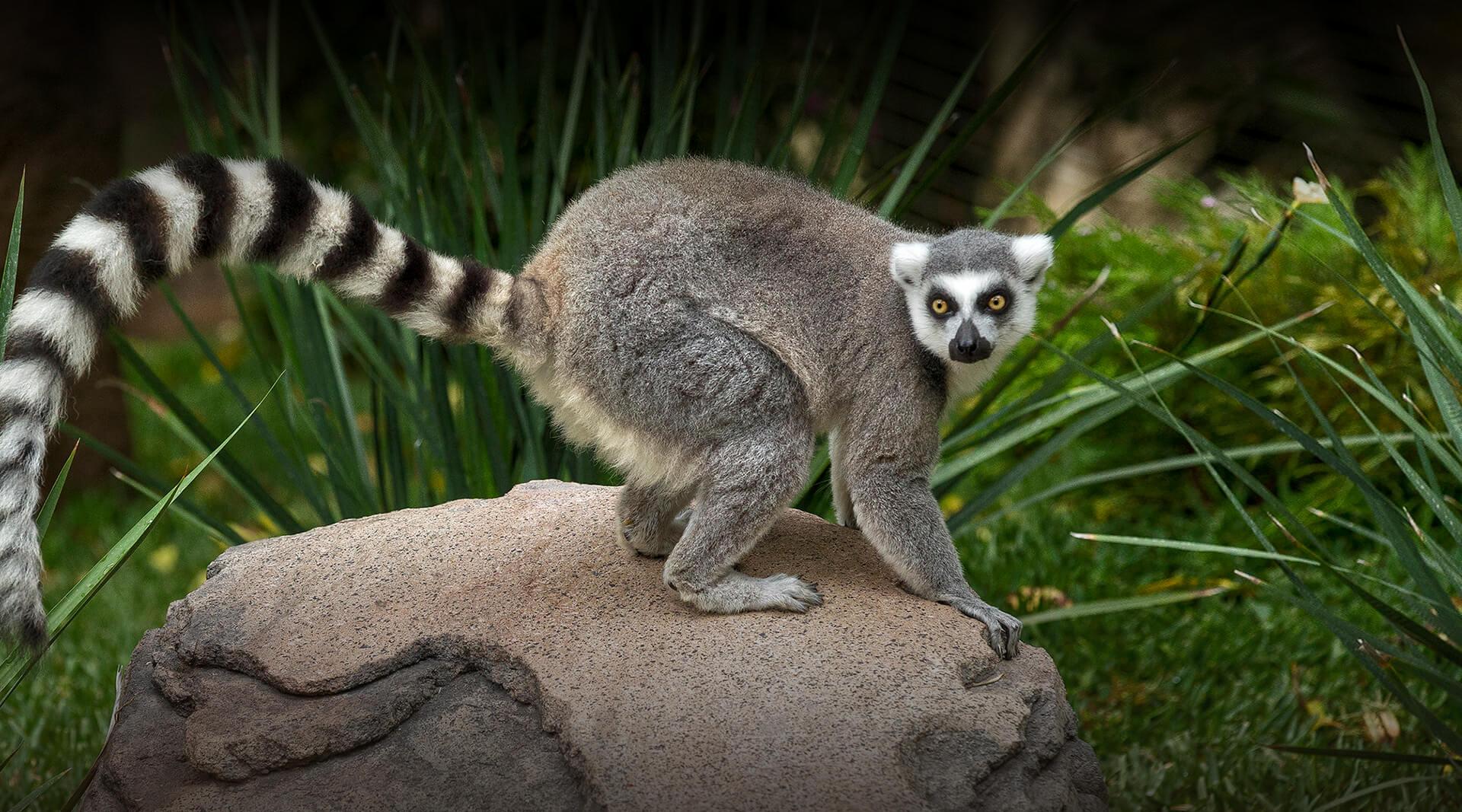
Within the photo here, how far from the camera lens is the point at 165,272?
306cm

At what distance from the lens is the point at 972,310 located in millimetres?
3516

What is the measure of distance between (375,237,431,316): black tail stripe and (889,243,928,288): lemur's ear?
1.28 m

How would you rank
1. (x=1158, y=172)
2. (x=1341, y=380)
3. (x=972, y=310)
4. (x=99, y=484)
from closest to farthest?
(x=972, y=310)
(x=1341, y=380)
(x=99, y=484)
(x=1158, y=172)

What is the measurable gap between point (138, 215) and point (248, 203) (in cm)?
26

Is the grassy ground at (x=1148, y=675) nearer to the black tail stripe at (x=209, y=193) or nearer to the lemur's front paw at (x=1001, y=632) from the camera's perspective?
the lemur's front paw at (x=1001, y=632)

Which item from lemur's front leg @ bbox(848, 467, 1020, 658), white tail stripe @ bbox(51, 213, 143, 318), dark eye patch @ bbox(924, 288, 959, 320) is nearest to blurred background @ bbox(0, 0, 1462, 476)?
dark eye patch @ bbox(924, 288, 959, 320)

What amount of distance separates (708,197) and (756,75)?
1.31 meters

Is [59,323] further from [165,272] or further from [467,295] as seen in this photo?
[467,295]

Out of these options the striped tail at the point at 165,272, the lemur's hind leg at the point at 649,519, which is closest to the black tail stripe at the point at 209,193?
the striped tail at the point at 165,272

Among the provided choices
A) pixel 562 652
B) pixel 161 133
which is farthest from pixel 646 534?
pixel 161 133

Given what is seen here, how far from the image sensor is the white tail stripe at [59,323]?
9.25ft

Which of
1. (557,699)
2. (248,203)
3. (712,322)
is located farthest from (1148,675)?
(248,203)

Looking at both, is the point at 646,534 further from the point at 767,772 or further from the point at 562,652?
the point at 767,772

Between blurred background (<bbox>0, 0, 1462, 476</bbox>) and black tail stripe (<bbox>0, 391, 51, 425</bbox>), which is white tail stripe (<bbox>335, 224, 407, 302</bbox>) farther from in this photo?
blurred background (<bbox>0, 0, 1462, 476</bbox>)
